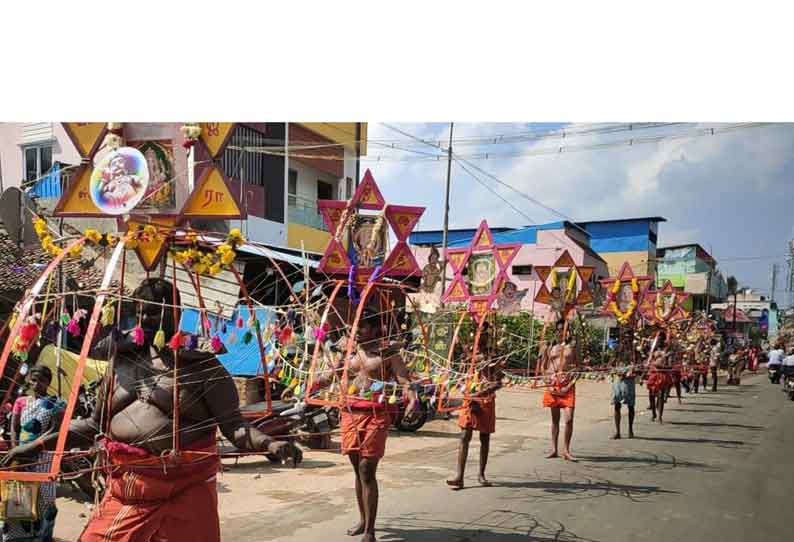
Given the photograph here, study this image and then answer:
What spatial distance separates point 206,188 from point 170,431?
1129 millimetres

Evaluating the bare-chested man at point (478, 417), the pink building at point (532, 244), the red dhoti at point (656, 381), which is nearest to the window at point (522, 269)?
the pink building at point (532, 244)

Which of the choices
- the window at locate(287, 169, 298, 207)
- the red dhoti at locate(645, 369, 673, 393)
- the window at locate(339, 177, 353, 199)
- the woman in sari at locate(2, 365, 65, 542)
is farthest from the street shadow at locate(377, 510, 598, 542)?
the red dhoti at locate(645, 369, 673, 393)

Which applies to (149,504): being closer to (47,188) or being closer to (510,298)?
(47,188)

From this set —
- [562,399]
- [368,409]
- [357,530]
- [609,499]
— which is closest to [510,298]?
[562,399]

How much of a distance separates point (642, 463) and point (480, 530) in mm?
2926

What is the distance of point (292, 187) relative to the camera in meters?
4.83

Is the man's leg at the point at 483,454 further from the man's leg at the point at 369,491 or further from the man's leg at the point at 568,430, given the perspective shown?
the man's leg at the point at 369,491

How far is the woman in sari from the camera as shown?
112 inches

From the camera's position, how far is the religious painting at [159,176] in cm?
283

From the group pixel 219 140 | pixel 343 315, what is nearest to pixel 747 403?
pixel 343 315

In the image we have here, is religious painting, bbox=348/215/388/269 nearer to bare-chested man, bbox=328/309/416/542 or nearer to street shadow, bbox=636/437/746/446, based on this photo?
bare-chested man, bbox=328/309/416/542

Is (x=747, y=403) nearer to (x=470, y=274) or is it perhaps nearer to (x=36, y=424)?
(x=470, y=274)

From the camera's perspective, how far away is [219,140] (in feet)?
10.0

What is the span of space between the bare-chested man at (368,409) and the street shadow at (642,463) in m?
3.03
